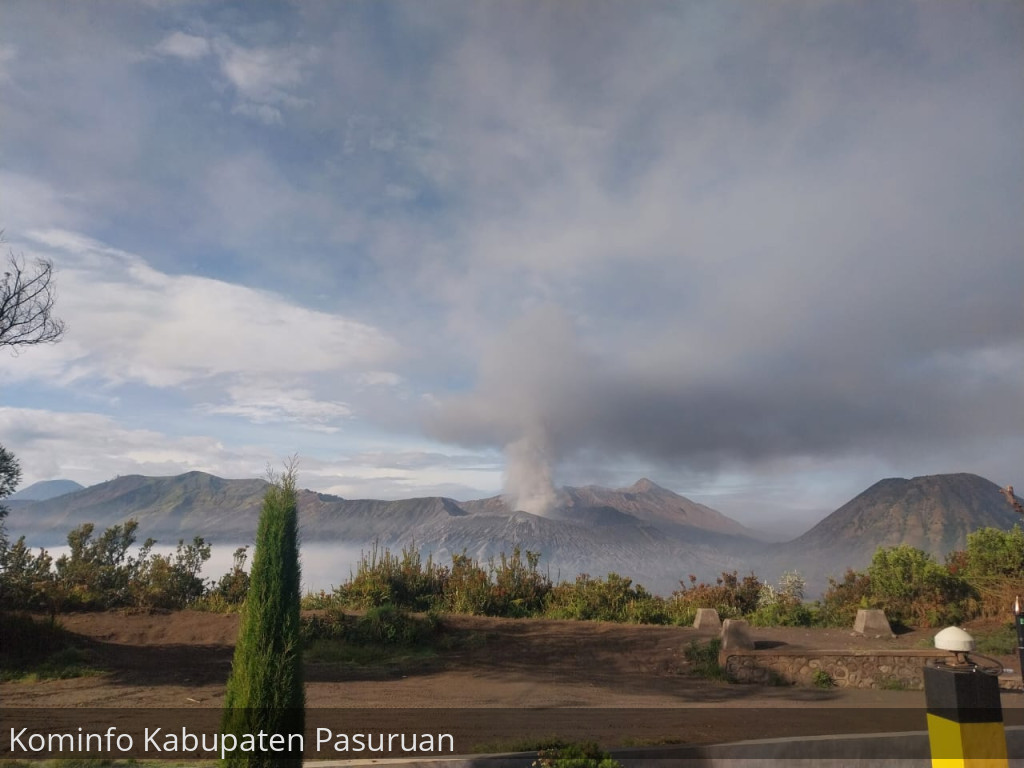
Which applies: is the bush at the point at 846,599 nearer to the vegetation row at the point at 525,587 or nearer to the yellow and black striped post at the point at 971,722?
the vegetation row at the point at 525,587

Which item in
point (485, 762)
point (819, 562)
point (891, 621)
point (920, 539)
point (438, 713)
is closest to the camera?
point (485, 762)

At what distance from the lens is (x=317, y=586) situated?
1775 cm

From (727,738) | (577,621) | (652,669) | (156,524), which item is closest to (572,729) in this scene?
(727,738)

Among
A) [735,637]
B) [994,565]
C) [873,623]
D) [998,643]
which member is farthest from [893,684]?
[994,565]

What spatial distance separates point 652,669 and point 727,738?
19.5ft

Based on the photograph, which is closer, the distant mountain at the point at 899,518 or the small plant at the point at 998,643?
the small plant at the point at 998,643

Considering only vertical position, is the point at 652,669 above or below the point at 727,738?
below

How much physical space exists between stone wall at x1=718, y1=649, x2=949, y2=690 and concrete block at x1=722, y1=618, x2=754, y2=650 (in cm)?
24

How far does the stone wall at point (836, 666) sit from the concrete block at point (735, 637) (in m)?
0.24

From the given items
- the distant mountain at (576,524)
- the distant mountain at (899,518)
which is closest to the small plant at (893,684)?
the distant mountain at (576,524)

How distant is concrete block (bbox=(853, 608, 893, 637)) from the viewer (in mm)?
13938

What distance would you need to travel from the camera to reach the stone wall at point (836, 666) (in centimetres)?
1077

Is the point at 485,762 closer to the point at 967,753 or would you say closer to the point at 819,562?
the point at 967,753

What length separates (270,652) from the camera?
461 centimetres
